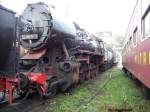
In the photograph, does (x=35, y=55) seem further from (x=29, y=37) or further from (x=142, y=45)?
(x=142, y=45)

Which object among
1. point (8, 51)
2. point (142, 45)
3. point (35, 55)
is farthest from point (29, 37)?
point (142, 45)

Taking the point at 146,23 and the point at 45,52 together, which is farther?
the point at 45,52


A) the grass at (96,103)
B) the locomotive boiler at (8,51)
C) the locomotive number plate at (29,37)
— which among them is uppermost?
the locomotive number plate at (29,37)

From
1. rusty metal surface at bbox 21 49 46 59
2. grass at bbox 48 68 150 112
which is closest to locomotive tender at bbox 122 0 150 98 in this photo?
grass at bbox 48 68 150 112

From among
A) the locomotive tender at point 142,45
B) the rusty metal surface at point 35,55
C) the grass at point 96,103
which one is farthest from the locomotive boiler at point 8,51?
the rusty metal surface at point 35,55

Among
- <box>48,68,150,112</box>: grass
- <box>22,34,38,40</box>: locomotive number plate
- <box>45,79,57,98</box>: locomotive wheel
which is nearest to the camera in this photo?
<box>48,68,150,112</box>: grass

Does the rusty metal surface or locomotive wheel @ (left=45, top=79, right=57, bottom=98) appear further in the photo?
the rusty metal surface

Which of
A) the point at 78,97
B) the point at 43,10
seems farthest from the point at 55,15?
the point at 78,97

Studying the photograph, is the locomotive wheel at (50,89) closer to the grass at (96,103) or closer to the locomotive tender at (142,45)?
the grass at (96,103)

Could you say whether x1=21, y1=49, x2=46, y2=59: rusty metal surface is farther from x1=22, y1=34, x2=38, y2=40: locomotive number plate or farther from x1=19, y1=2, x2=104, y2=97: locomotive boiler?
x1=22, y1=34, x2=38, y2=40: locomotive number plate

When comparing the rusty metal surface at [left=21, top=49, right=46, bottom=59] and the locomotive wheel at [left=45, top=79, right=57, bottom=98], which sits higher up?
the rusty metal surface at [left=21, top=49, right=46, bottom=59]

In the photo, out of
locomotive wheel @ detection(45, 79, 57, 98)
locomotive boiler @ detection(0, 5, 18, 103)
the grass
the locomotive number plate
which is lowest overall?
the grass

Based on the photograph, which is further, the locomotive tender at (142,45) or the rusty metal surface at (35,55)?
the rusty metal surface at (35,55)

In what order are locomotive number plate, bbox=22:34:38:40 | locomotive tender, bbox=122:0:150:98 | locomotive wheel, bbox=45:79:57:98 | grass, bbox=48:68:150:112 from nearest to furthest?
locomotive tender, bbox=122:0:150:98 < grass, bbox=48:68:150:112 < locomotive wheel, bbox=45:79:57:98 < locomotive number plate, bbox=22:34:38:40
